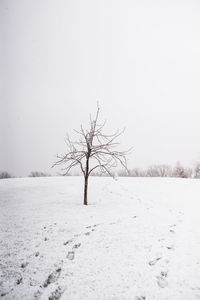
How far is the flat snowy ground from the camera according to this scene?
436 centimetres

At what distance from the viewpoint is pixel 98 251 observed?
581cm

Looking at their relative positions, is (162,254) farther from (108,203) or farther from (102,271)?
(108,203)

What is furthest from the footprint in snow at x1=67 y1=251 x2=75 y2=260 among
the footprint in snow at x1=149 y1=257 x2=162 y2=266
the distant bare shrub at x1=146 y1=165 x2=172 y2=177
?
the distant bare shrub at x1=146 y1=165 x2=172 y2=177

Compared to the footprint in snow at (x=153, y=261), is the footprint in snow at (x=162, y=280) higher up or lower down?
lower down

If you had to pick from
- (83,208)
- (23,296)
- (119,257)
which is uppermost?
(83,208)

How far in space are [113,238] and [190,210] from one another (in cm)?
705

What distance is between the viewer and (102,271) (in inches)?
194

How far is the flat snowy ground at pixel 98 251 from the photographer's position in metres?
4.36

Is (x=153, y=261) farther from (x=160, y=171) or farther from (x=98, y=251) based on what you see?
(x=160, y=171)

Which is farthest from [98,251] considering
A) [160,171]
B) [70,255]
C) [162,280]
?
[160,171]

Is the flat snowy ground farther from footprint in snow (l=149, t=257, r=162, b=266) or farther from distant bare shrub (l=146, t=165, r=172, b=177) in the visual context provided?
distant bare shrub (l=146, t=165, r=172, b=177)

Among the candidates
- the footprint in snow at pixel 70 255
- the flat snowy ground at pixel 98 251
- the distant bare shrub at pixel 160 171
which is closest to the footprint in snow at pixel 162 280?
the flat snowy ground at pixel 98 251

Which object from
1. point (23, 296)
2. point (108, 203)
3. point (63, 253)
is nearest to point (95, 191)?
point (108, 203)

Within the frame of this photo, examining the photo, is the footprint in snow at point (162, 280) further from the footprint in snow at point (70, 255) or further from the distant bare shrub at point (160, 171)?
the distant bare shrub at point (160, 171)
